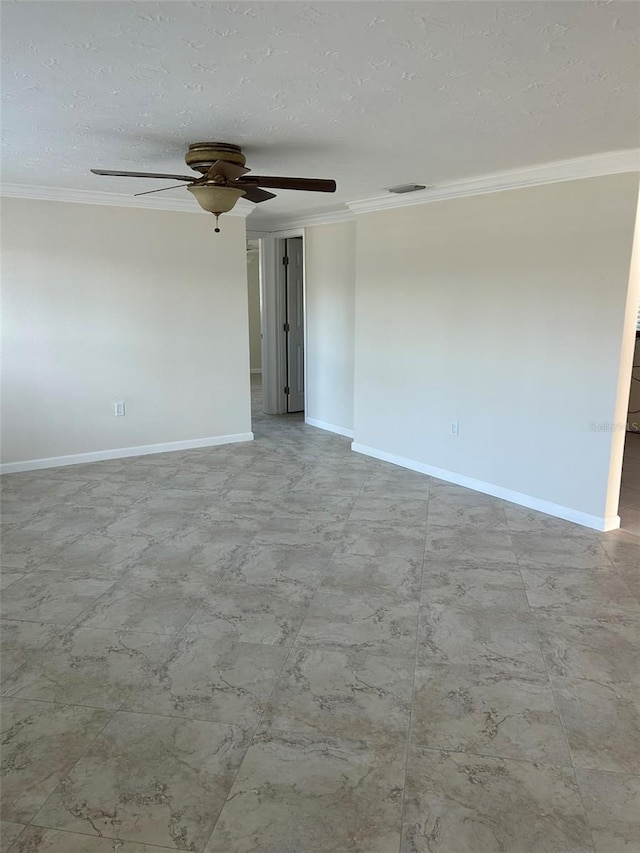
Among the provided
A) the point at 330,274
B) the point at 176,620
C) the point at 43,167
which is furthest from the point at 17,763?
the point at 330,274

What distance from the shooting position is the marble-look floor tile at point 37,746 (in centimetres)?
179

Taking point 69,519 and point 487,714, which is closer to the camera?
point 487,714

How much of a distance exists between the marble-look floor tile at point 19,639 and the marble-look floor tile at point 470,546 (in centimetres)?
197

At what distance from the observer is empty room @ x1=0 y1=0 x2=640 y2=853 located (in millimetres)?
1823

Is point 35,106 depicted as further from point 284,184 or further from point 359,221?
point 359,221

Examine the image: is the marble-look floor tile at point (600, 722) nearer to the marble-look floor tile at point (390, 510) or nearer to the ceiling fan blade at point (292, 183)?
the marble-look floor tile at point (390, 510)

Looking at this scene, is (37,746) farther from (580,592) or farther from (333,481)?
(333,481)

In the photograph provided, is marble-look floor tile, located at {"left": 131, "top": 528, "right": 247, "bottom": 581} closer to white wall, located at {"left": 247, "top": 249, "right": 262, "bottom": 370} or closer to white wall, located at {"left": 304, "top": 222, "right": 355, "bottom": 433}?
white wall, located at {"left": 304, "top": 222, "right": 355, "bottom": 433}

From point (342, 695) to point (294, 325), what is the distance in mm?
5622

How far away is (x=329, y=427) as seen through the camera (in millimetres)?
6645

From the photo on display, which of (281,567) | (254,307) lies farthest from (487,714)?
(254,307)

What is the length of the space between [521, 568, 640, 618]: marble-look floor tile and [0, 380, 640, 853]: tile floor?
0.01 m

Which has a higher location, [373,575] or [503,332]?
[503,332]

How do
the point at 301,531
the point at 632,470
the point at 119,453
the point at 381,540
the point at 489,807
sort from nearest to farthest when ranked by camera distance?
the point at 489,807 < the point at 381,540 < the point at 301,531 < the point at 632,470 < the point at 119,453
